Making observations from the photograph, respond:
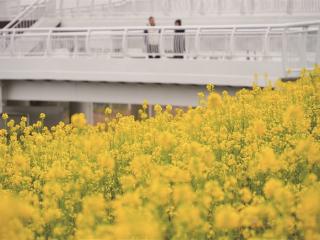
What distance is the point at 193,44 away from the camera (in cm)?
1709

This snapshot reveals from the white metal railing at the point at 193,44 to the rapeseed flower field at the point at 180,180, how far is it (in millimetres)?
3684

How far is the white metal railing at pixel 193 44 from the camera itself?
15.1m

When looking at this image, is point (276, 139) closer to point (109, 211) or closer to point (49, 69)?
point (109, 211)

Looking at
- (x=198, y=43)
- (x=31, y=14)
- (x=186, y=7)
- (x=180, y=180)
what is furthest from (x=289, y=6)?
(x=180, y=180)

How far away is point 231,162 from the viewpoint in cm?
650

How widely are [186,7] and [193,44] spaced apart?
27.9 ft

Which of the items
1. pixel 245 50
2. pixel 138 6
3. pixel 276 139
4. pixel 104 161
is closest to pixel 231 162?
pixel 276 139

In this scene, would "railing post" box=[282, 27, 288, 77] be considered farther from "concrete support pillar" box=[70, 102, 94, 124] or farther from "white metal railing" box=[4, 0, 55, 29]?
"concrete support pillar" box=[70, 102, 94, 124]

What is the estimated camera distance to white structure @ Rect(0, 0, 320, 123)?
49.8 ft

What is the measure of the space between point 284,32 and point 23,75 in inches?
273

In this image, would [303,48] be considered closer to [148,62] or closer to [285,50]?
[285,50]

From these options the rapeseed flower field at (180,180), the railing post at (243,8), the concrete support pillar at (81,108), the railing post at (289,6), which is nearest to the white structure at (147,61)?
the railing post at (289,6)

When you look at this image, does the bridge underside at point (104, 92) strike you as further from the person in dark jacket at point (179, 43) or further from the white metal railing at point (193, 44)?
the person in dark jacket at point (179, 43)

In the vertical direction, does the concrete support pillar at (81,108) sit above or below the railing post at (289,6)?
below
